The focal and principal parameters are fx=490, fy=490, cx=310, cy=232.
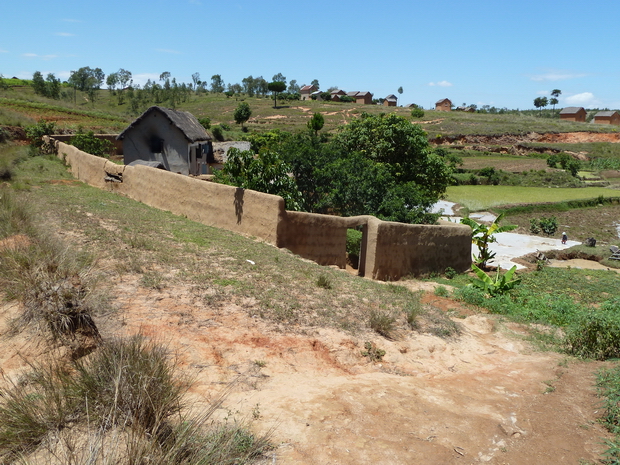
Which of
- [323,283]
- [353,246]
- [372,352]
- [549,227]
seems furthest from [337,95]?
[372,352]

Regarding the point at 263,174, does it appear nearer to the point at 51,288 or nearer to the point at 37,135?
the point at 51,288

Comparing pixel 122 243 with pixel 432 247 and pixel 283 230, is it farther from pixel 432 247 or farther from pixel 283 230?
pixel 432 247

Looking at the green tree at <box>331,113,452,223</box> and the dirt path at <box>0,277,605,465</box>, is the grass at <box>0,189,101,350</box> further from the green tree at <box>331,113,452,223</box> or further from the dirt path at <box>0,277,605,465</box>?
the green tree at <box>331,113,452,223</box>

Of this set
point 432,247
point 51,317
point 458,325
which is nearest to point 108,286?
point 51,317

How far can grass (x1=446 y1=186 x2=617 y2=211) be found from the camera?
31.9m

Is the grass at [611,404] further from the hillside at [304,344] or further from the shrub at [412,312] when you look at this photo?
the shrub at [412,312]

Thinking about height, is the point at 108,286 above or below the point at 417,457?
above

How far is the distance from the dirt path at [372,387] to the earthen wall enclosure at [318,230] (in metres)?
5.16

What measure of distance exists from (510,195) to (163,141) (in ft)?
80.2

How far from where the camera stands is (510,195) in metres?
35.8

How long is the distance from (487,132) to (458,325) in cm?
6459

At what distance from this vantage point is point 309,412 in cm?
502

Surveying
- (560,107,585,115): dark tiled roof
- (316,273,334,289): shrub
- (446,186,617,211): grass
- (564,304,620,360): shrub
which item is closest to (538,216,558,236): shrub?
(446,186,617,211): grass

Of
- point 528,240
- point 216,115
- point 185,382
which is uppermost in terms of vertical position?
point 216,115
